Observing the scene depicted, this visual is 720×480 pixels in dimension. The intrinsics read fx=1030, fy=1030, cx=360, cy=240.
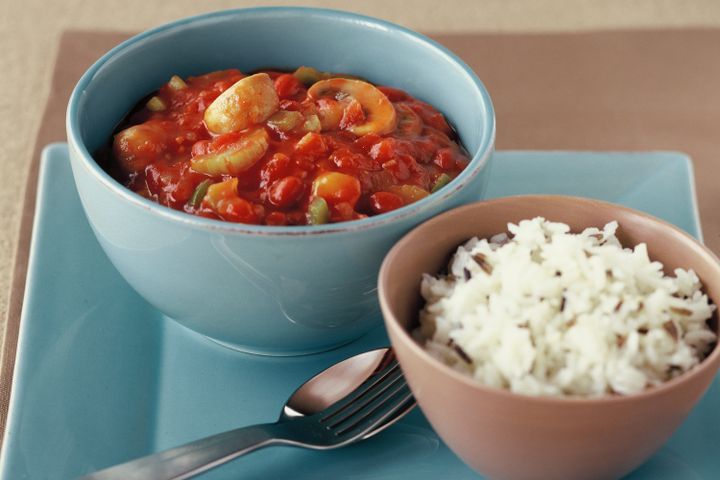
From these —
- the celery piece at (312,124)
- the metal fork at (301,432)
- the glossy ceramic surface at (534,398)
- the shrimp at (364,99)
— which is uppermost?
the celery piece at (312,124)

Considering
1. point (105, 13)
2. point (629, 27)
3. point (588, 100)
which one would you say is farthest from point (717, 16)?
point (105, 13)

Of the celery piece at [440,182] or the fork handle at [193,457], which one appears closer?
the fork handle at [193,457]

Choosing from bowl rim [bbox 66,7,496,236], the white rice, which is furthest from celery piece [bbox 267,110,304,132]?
the white rice

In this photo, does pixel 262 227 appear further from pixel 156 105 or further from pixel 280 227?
pixel 156 105

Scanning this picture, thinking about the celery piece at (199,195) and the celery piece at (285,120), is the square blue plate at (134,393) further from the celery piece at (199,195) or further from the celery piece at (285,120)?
the celery piece at (285,120)

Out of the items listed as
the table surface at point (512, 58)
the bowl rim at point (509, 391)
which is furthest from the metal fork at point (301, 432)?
the table surface at point (512, 58)

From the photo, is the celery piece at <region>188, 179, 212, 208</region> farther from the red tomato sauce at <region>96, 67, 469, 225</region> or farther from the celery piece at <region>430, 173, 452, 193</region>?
the celery piece at <region>430, 173, 452, 193</region>

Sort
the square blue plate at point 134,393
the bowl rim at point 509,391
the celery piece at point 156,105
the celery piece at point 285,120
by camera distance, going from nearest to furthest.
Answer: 1. the bowl rim at point 509,391
2. the square blue plate at point 134,393
3. the celery piece at point 285,120
4. the celery piece at point 156,105

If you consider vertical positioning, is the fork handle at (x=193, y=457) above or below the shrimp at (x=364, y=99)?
below
